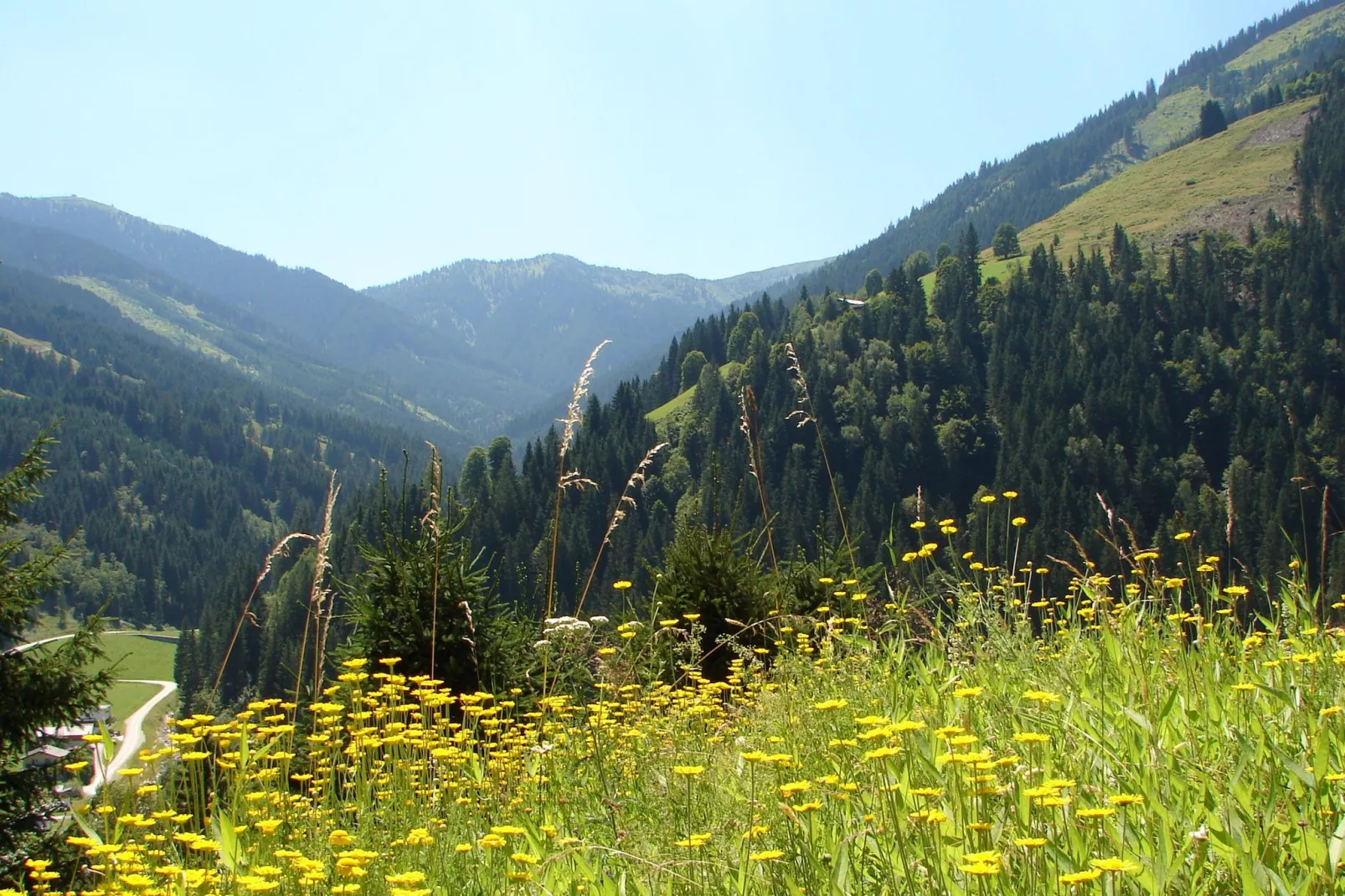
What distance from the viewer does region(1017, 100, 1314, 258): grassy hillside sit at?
15512 cm

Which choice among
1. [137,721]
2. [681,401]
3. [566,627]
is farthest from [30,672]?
[681,401]

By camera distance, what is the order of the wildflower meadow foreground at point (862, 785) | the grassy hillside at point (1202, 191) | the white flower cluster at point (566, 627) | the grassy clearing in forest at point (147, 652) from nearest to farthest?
the wildflower meadow foreground at point (862, 785)
the white flower cluster at point (566, 627)
the grassy clearing in forest at point (147, 652)
the grassy hillside at point (1202, 191)

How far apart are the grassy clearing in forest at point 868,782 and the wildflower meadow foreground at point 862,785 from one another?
0.02 meters

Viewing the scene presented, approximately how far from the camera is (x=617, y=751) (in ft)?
14.6

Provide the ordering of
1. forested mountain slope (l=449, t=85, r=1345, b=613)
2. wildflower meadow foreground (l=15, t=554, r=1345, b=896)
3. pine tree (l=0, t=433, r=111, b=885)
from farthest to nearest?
forested mountain slope (l=449, t=85, r=1345, b=613)
pine tree (l=0, t=433, r=111, b=885)
wildflower meadow foreground (l=15, t=554, r=1345, b=896)

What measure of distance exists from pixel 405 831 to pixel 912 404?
125749mm

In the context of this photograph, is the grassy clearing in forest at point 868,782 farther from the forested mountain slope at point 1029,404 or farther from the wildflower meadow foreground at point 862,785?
the forested mountain slope at point 1029,404

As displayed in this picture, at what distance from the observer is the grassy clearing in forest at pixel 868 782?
244 centimetres

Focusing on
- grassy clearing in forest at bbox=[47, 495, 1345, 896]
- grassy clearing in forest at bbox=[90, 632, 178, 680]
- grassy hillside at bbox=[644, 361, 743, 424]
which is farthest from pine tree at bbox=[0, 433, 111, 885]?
grassy clearing in forest at bbox=[90, 632, 178, 680]

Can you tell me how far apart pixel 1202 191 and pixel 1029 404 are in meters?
76.8

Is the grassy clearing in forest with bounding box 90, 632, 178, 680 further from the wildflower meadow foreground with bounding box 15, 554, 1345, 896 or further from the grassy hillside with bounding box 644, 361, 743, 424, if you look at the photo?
the wildflower meadow foreground with bounding box 15, 554, 1345, 896

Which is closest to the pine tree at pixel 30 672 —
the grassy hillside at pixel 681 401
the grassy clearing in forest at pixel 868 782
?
the grassy clearing in forest at pixel 868 782

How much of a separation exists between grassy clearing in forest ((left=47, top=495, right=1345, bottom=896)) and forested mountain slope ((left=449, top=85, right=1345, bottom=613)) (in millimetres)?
94914

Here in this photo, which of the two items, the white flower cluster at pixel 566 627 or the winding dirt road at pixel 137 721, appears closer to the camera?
the white flower cluster at pixel 566 627
